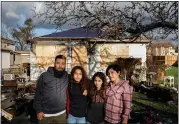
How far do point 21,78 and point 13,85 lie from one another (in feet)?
1.70

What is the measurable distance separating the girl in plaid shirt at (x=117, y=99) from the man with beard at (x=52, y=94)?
482 millimetres

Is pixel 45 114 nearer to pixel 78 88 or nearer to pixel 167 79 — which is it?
pixel 78 88

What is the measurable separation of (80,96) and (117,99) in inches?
15.6

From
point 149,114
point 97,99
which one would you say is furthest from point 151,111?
point 97,99

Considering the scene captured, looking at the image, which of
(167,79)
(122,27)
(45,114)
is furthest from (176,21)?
(167,79)

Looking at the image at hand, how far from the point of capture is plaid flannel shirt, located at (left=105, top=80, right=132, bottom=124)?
126 inches

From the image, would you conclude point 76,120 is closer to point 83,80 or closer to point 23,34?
point 83,80

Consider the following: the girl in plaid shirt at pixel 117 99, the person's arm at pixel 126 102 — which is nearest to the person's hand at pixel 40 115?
the girl in plaid shirt at pixel 117 99

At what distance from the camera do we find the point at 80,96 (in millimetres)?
3367

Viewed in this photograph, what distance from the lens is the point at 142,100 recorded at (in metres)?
9.16

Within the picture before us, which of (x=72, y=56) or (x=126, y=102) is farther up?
(x=72, y=56)

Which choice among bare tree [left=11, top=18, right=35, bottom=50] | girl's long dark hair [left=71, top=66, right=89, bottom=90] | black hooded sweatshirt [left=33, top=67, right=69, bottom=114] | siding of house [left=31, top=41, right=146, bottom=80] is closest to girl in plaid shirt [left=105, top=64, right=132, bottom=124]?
girl's long dark hair [left=71, top=66, right=89, bottom=90]

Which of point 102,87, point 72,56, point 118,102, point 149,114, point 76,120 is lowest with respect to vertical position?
point 149,114

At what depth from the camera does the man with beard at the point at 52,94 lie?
11.2ft
